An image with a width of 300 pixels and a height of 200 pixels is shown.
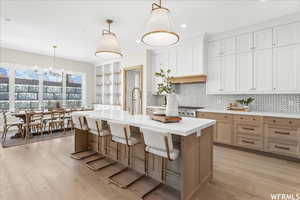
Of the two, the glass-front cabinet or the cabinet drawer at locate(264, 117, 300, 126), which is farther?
the glass-front cabinet

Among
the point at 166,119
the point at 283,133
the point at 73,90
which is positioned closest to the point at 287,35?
the point at 283,133

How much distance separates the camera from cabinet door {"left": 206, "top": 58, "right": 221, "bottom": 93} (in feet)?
13.2

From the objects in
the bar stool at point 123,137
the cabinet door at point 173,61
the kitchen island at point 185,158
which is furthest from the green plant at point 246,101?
the bar stool at point 123,137

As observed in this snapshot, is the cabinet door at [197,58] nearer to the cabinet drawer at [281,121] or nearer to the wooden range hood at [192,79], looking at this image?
the wooden range hood at [192,79]

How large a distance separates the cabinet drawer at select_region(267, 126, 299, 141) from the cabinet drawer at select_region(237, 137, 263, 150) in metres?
0.27

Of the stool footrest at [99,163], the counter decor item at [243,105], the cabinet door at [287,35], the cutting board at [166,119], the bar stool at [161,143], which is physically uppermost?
the cabinet door at [287,35]

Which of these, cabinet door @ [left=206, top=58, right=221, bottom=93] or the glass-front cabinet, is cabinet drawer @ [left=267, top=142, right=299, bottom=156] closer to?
cabinet door @ [left=206, top=58, right=221, bottom=93]

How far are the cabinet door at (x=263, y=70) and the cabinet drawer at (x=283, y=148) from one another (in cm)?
117

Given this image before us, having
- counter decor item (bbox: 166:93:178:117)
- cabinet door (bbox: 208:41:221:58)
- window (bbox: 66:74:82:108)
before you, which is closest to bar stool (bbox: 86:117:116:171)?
counter decor item (bbox: 166:93:178:117)

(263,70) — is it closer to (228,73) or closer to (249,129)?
(228,73)

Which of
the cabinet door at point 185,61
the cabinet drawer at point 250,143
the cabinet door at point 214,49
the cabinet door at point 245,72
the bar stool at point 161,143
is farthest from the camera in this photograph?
the cabinet door at point 185,61

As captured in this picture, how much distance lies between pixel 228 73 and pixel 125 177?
3.41 m

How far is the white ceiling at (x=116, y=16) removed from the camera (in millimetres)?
2680

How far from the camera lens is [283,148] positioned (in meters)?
2.94
